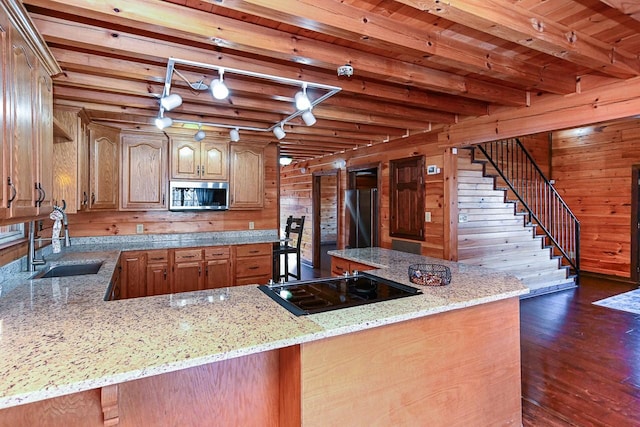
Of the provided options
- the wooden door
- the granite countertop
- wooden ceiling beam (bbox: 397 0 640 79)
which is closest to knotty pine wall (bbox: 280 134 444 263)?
the wooden door

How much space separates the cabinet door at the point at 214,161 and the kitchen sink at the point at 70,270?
186 centimetres

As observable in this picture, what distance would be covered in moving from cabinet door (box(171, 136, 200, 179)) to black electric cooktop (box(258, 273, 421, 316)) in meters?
2.94

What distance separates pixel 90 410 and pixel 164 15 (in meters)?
1.85

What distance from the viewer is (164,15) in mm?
1774

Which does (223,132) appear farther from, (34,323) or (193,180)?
(34,323)

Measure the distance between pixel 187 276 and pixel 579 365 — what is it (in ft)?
13.5

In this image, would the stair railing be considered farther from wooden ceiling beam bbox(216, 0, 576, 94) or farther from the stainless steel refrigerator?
wooden ceiling beam bbox(216, 0, 576, 94)

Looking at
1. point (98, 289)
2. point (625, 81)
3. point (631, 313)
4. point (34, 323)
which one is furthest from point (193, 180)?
point (631, 313)

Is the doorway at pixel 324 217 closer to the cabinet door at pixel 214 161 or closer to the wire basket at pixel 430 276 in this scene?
the cabinet door at pixel 214 161

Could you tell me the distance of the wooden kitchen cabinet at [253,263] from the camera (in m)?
4.45

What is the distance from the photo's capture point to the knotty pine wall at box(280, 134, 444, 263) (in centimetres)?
434

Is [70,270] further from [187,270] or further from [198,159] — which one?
[198,159]

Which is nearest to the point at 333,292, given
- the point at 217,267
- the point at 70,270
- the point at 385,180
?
the point at 70,270

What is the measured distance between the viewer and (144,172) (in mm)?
4277
